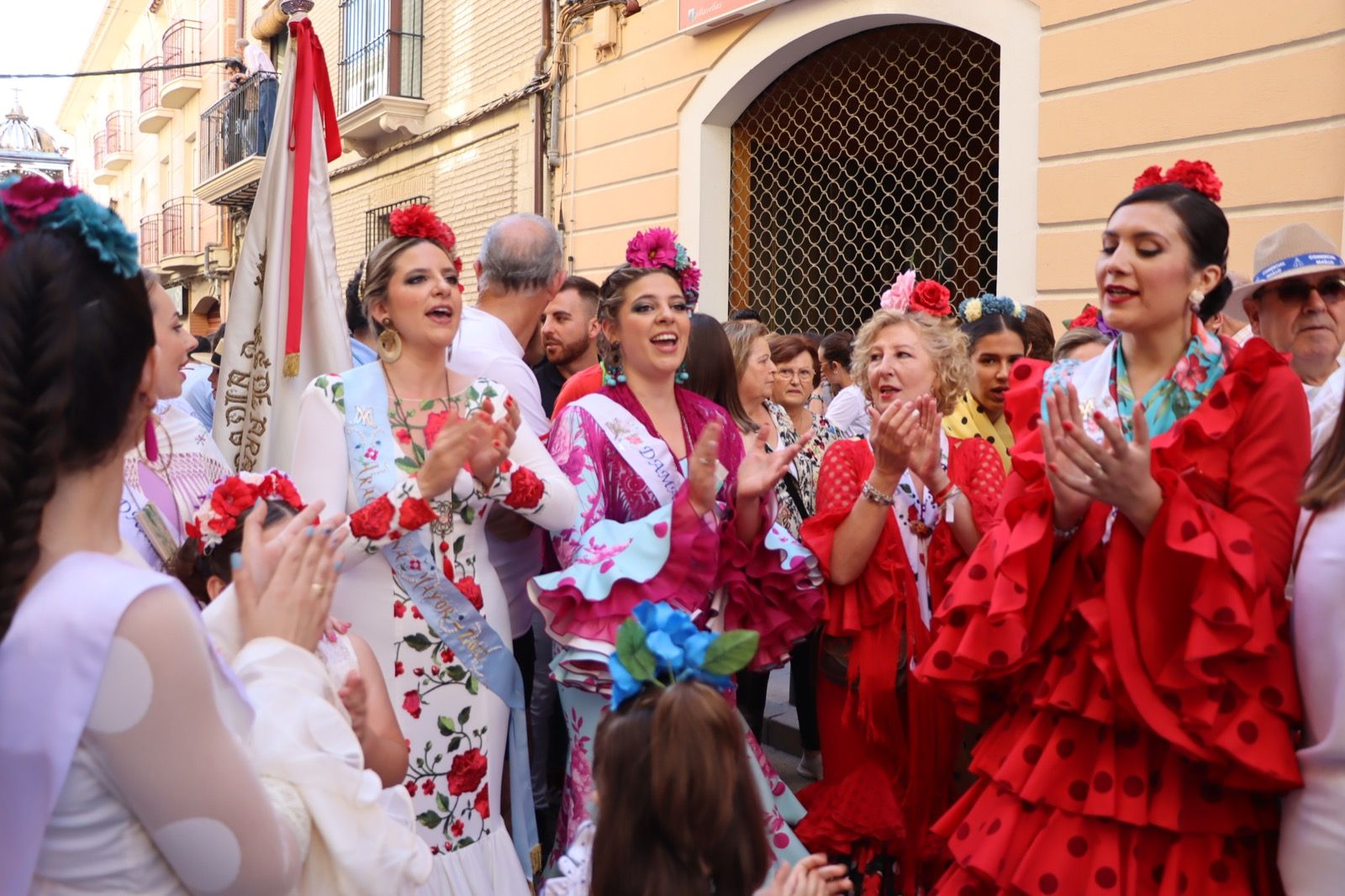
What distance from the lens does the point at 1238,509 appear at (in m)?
2.23

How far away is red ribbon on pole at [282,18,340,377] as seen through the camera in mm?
3625

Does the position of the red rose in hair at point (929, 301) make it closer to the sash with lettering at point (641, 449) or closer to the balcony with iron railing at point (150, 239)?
the sash with lettering at point (641, 449)

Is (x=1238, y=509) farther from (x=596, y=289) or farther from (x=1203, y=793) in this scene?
(x=596, y=289)

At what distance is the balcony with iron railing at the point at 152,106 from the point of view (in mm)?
24938

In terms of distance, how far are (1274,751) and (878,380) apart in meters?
1.73

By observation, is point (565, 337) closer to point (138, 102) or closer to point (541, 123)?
point (541, 123)

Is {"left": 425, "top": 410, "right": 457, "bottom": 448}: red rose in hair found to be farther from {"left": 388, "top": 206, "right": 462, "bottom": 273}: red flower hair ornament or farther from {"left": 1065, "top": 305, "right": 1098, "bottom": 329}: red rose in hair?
{"left": 1065, "top": 305, "right": 1098, "bottom": 329}: red rose in hair

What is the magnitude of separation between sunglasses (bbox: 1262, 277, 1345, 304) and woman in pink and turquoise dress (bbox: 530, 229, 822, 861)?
144 centimetres

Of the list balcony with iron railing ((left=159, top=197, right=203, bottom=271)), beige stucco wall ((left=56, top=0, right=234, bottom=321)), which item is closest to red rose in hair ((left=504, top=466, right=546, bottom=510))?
beige stucco wall ((left=56, top=0, right=234, bottom=321))

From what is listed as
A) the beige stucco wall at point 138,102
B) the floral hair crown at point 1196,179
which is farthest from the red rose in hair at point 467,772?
the beige stucco wall at point 138,102

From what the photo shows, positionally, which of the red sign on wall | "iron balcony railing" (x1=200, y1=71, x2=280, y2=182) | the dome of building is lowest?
the red sign on wall

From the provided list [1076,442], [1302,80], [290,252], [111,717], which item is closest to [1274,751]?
[1076,442]

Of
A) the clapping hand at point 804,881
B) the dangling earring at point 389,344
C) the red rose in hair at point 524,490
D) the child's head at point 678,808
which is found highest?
the dangling earring at point 389,344

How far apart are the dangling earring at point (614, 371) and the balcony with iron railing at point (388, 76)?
384 inches
